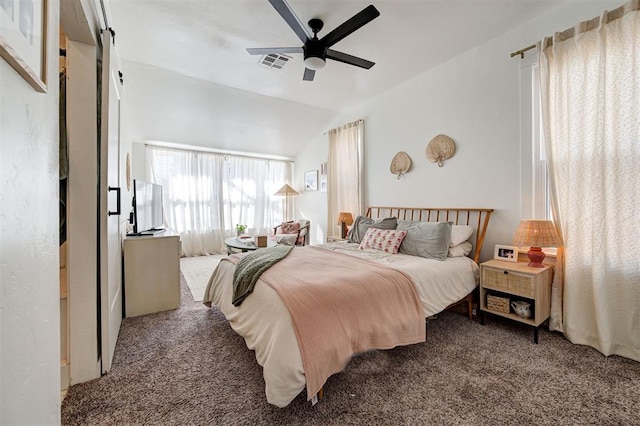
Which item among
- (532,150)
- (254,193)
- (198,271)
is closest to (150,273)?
(198,271)

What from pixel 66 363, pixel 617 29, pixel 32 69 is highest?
pixel 617 29

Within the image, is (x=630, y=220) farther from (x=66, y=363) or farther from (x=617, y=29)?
(x=66, y=363)

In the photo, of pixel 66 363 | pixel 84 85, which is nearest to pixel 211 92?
pixel 84 85

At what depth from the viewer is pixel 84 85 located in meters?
1.78

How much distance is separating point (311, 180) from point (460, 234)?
3.73 metres

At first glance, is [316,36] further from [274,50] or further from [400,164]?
[400,164]

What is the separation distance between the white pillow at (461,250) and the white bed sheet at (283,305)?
0.09 meters

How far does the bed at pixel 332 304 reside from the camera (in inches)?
56.9

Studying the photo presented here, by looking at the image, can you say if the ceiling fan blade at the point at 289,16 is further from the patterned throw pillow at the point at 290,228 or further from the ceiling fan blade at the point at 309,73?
the patterned throw pillow at the point at 290,228

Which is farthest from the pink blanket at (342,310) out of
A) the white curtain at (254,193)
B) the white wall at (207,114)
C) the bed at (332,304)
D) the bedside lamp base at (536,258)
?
the white curtain at (254,193)

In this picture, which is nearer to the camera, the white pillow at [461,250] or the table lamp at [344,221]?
the white pillow at [461,250]

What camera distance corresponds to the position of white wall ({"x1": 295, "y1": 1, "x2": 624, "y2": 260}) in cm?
274

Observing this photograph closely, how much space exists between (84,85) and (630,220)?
3918mm

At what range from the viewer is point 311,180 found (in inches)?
239
